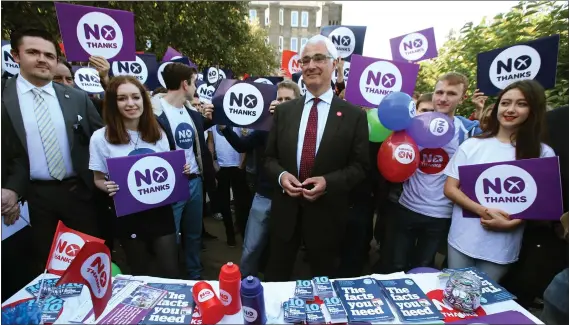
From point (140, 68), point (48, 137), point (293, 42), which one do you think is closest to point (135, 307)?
point (48, 137)

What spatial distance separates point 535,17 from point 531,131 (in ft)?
12.5

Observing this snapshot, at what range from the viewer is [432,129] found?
2.36 m

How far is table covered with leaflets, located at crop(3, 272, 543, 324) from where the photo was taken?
132cm

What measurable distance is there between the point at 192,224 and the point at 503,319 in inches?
96.9

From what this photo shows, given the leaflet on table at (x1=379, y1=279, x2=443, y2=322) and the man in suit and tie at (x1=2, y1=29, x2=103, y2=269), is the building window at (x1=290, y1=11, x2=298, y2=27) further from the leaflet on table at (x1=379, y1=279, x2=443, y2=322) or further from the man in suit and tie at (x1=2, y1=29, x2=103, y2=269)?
the leaflet on table at (x1=379, y1=279, x2=443, y2=322)

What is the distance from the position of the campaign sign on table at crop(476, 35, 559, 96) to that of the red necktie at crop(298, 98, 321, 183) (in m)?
1.96

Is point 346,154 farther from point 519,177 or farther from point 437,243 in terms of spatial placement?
point 437,243

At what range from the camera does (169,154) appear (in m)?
2.27

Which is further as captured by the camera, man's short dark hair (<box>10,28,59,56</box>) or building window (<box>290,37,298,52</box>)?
building window (<box>290,37,298,52</box>)

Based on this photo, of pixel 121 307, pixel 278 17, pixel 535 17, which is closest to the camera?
pixel 121 307

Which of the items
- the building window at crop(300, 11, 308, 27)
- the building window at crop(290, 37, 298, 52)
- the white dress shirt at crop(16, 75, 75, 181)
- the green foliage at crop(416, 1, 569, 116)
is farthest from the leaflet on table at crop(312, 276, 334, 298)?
the building window at crop(300, 11, 308, 27)

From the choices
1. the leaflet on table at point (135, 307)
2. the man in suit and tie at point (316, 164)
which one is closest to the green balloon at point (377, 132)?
the man in suit and tie at point (316, 164)

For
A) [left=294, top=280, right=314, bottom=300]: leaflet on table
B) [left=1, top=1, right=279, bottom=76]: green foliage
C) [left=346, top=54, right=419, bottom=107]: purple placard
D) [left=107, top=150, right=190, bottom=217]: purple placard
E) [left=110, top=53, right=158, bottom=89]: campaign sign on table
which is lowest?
[left=294, top=280, right=314, bottom=300]: leaflet on table

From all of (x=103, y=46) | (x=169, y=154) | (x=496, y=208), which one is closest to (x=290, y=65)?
(x=103, y=46)
